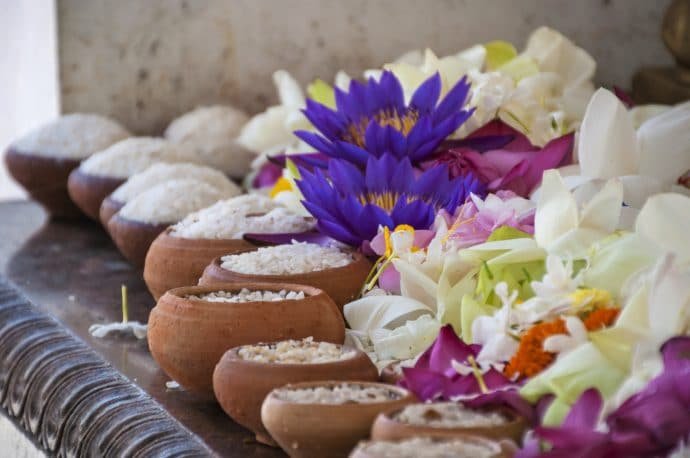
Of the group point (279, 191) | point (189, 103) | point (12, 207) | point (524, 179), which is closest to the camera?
point (524, 179)

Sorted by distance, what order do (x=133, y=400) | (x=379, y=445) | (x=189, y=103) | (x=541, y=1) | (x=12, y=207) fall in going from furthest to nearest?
(x=541, y=1) → (x=189, y=103) → (x=12, y=207) → (x=133, y=400) → (x=379, y=445)

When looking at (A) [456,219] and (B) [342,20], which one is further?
(B) [342,20]

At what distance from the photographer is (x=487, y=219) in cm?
93

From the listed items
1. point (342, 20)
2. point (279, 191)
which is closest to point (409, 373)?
point (279, 191)

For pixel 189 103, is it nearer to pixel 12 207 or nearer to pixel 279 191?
pixel 12 207

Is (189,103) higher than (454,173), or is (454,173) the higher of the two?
(454,173)

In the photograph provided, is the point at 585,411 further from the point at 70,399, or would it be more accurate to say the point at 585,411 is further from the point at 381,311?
the point at 70,399

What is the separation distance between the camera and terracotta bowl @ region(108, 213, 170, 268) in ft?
4.00

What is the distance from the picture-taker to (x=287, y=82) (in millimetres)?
1663

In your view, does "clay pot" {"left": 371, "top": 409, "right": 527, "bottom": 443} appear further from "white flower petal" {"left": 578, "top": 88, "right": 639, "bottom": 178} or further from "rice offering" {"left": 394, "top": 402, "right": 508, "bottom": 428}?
"white flower petal" {"left": 578, "top": 88, "right": 639, "bottom": 178}

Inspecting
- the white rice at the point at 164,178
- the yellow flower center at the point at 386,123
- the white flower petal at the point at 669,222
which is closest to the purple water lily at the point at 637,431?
the white flower petal at the point at 669,222

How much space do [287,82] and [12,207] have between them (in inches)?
18.5

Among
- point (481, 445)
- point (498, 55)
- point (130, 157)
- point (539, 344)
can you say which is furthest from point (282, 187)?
point (481, 445)

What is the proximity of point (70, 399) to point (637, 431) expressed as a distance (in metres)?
0.49
